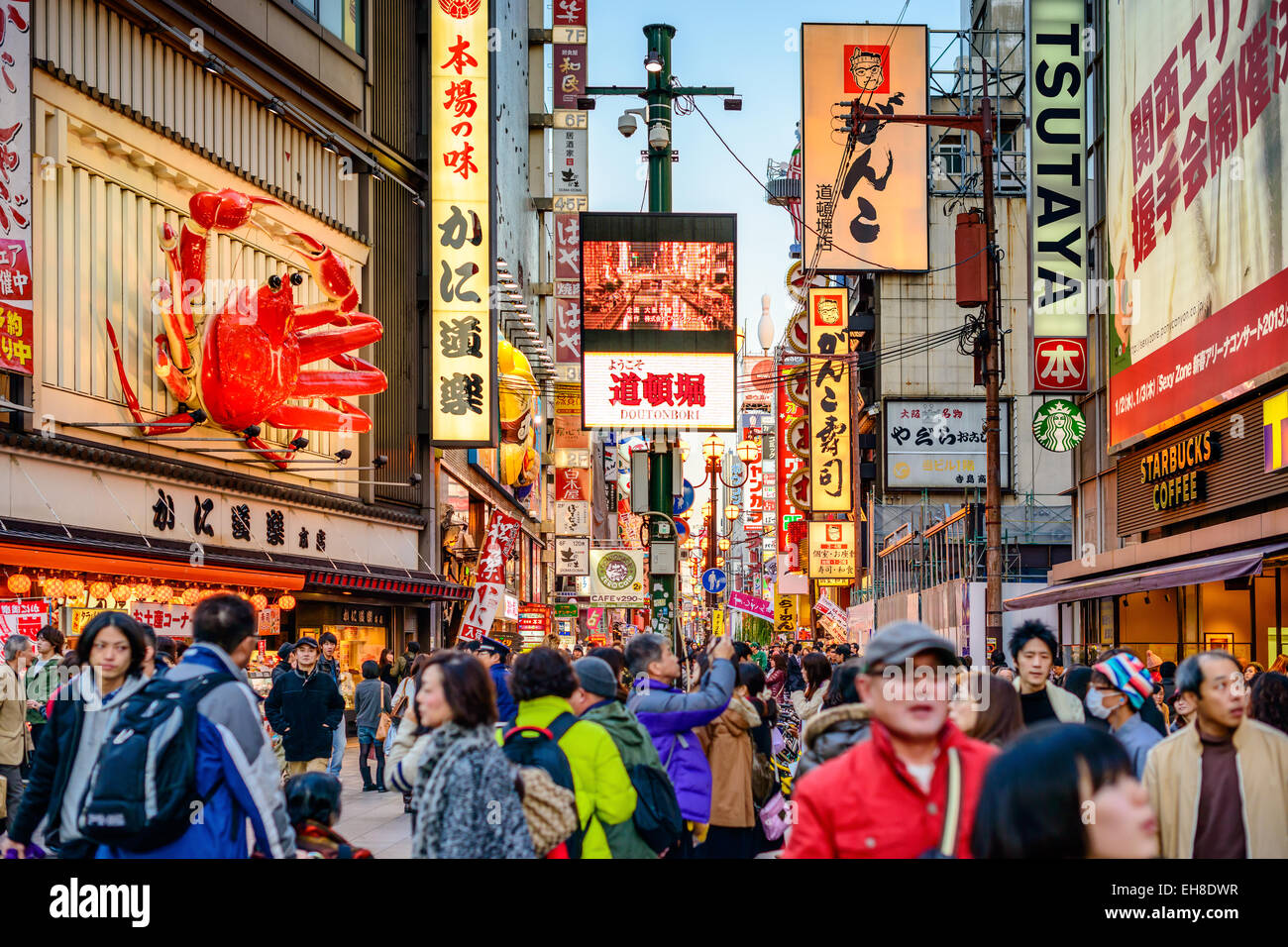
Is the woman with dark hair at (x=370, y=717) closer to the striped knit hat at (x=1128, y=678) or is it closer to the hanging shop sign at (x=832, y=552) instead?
the striped knit hat at (x=1128, y=678)

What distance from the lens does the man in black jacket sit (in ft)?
47.6

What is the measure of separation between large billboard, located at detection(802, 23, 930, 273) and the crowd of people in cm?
2427

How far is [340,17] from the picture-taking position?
99.8ft

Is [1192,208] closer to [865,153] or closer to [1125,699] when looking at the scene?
[865,153]

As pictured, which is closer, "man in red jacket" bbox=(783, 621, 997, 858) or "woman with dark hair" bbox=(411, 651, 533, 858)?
"man in red jacket" bbox=(783, 621, 997, 858)

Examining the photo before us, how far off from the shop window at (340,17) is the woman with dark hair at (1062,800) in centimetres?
2739

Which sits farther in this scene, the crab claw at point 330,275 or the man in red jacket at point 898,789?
the crab claw at point 330,275

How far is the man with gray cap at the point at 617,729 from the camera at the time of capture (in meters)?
6.75

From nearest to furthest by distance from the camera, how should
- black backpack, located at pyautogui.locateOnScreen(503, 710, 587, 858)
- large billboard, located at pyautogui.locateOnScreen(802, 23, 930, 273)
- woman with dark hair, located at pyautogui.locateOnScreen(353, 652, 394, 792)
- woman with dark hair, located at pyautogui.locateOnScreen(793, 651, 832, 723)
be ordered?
black backpack, located at pyautogui.locateOnScreen(503, 710, 587, 858) → woman with dark hair, located at pyautogui.locateOnScreen(793, 651, 832, 723) → woman with dark hair, located at pyautogui.locateOnScreen(353, 652, 394, 792) → large billboard, located at pyautogui.locateOnScreen(802, 23, 930, 273)

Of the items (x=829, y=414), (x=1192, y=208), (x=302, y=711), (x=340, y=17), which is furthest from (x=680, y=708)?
(x=829, y=414)

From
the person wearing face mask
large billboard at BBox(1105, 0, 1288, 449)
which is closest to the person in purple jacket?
the person wearing face mask

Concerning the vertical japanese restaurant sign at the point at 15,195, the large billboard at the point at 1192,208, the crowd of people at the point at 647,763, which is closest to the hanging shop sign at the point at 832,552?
the large billboard at the point at 1192,208

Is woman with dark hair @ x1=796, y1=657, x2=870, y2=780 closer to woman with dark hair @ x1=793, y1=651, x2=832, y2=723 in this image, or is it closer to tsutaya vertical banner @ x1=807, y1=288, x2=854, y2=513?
woman with dark hair @ x1=793, y1=651, x2=832, y2=723

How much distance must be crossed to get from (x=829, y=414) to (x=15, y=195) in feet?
108
